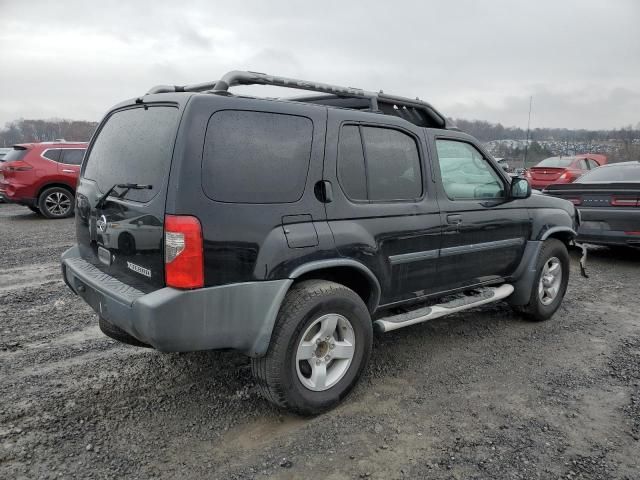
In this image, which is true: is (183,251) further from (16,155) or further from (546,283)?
(16,155)

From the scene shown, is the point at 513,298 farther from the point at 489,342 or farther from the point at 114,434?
the point at 114,434

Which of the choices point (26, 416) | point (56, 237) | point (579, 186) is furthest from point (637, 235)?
point (56, 237)

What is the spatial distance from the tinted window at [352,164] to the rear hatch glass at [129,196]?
1.06 metres

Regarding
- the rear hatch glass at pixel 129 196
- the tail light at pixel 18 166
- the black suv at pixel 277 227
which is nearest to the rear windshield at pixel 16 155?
the tail light at pixel 18 166

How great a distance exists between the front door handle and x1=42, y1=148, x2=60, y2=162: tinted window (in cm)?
1036

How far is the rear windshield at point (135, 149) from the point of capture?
8.64ft

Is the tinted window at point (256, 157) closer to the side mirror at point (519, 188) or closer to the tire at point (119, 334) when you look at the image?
the tire at point (119, 334)

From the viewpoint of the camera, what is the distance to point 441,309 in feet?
12.2

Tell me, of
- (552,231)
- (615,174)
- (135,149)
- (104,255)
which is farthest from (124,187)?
(615,174)

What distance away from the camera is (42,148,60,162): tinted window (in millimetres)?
11078

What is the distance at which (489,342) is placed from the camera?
13.9ft

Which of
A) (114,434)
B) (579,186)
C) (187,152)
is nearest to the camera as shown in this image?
(187,152)

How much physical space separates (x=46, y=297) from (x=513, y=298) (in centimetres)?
481

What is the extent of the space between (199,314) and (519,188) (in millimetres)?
3073
